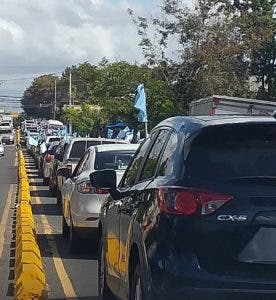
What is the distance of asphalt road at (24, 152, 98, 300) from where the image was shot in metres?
9.42

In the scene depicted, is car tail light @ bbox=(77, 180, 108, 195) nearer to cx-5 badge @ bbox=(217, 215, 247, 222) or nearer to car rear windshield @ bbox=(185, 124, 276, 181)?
car rear windshield @ bbox=(185, 124, 276, 181)

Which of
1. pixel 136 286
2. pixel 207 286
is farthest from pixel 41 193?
pixel 207 286

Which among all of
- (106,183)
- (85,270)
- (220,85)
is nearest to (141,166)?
(106,183)

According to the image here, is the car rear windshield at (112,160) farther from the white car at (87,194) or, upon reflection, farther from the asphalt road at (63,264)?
the asphalt road at (63,264)

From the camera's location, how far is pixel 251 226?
16.8 ft

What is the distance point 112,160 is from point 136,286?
770 centimetres

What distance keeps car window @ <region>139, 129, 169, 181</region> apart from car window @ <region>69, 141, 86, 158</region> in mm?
13754

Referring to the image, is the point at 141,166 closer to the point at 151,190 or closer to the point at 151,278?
the point at 151,190

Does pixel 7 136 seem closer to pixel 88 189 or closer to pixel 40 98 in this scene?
pixel 40 98

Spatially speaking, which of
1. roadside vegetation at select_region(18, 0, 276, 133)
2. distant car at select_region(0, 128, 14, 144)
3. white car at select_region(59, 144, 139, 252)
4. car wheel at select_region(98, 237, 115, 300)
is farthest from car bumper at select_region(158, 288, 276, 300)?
distant car at select_region(0, 128, 14, 144)

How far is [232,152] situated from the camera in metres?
5.41

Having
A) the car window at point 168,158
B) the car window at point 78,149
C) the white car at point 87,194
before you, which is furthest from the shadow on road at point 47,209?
the car window at point 168,158

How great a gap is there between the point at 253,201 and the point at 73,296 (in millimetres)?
4371

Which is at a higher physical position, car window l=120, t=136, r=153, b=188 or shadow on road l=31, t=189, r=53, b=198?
car window l=120, t=136, r=153, b=188
